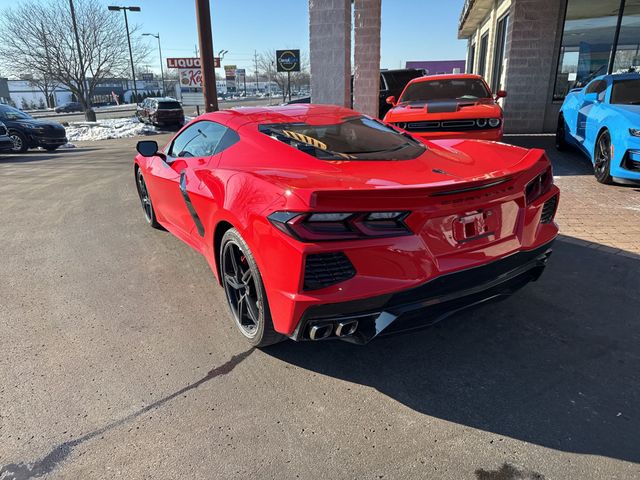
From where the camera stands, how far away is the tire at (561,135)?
29.2ft

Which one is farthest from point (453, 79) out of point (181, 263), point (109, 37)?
point (109, 37)

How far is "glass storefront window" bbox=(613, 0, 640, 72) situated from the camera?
11.3m

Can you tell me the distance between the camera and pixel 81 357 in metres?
2.89

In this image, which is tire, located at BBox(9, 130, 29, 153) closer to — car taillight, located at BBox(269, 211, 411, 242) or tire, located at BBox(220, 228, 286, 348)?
tire, located at BBox(220, 228, 286, 348)

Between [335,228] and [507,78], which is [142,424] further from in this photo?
[507,78]

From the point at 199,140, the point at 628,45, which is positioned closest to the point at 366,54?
the point at 628,45

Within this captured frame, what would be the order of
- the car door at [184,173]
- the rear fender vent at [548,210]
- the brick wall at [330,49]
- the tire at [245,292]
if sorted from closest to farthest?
the tire at [245,292] → the rear fender vent at [548,210] → the car door at [184,173] → the brick wall at [330,49]

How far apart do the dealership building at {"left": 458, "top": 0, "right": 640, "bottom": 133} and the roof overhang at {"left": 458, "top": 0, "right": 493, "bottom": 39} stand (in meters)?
5.19

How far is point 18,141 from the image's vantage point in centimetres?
1463

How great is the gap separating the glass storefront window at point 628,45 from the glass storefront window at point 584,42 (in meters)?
0.21

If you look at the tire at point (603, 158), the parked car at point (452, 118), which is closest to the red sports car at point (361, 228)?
the tire at point (603, 158)

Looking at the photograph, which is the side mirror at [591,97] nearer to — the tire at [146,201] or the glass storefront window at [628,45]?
the glass storefront window at [628,45]

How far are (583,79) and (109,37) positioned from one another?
2782 centimetres

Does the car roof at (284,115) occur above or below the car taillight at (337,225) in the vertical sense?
above
